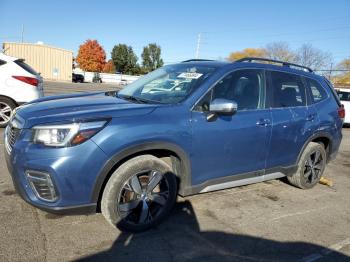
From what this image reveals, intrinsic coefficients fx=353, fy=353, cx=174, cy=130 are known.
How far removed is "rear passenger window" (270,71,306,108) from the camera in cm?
462

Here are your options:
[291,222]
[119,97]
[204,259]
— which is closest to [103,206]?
[204,259]

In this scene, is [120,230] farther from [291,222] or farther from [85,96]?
[291,222]

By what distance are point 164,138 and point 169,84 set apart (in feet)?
3.50

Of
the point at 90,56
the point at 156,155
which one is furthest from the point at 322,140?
the point at 90,56

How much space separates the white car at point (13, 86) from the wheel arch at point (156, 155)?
16.9ft

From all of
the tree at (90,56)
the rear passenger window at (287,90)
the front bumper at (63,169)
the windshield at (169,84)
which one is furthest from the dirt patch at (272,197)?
the tree at (90,56)

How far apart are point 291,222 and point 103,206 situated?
7.33ft

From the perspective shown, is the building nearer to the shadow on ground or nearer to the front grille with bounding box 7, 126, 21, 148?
the front grille with bounding box 7, 126, 21, 148

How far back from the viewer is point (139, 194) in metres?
3.54

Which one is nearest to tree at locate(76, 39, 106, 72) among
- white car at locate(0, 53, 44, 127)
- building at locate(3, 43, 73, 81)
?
building at locate(3, 43, 73, 81)

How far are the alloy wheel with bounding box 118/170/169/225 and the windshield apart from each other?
87cm

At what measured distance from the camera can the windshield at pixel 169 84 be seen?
399cm

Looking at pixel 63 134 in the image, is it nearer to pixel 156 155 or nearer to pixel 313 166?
pixel 156 155

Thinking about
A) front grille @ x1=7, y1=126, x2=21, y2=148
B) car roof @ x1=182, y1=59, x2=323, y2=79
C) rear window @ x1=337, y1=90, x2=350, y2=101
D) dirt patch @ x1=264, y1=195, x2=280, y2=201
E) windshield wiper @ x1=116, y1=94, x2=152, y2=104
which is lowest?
dirt patch @ x1=264, y1=195, x2=280, y2=201
